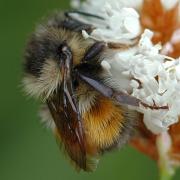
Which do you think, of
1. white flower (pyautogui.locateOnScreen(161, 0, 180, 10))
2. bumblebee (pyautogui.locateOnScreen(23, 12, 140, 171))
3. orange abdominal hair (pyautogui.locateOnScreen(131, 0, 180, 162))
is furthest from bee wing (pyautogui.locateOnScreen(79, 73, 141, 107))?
white flower (pyautogui.locateOnScreen(161, 0, 180, 10))

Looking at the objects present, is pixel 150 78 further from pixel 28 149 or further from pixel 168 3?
pixel 28 149

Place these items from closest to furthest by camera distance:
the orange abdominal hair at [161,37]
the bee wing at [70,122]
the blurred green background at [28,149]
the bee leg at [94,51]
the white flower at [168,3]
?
the bee wing at [70,122], the bee leg at [94,51], the orange abdominal hair at [161,37], the white flower at [168,3], the blurred green background at [28,149]

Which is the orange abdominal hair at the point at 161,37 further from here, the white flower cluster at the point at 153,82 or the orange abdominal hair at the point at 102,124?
the orange abdominal hair at the point at 102,124

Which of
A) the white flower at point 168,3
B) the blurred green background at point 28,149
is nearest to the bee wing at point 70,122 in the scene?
the white flower at point 168,3

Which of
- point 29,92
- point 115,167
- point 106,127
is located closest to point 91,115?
point 106,127

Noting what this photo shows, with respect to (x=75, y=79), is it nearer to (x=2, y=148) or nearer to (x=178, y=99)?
(x=178, y=99)

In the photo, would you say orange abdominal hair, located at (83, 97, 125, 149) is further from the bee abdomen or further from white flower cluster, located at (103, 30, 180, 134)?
white flower cluster, located at (103, 30, 180, 134)
